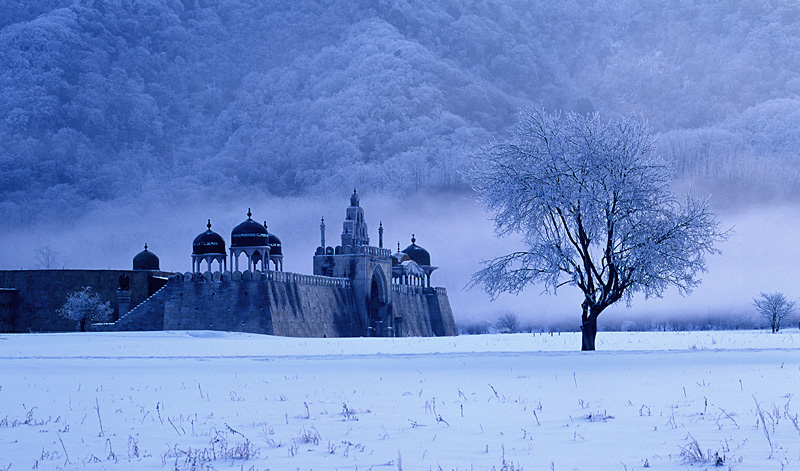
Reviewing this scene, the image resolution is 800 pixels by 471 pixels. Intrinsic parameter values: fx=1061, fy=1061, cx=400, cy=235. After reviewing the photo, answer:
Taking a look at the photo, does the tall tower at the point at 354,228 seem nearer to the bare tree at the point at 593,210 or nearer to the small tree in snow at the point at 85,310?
the small tree in snow at the point at 85,310

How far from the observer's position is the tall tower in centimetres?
9844

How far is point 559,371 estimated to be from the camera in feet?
79.0

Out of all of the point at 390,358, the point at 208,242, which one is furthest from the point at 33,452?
the point at 208,242

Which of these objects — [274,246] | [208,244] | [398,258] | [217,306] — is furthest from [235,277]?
[398,258]

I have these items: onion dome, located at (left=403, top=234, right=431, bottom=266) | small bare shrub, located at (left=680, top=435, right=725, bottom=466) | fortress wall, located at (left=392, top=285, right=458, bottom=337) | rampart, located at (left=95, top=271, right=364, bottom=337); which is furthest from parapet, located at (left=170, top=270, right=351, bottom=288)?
small bare shrub, located at (left=680, top=435, right=725, bottom=466)

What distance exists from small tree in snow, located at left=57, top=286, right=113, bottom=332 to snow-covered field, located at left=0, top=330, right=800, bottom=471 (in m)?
71.5

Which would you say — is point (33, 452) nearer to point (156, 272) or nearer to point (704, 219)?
point (704, 219)

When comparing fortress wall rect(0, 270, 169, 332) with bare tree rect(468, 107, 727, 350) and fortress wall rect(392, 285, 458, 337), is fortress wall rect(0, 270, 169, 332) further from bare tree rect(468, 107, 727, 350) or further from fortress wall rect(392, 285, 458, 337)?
bare tree rect(468, 107, 727, 350)

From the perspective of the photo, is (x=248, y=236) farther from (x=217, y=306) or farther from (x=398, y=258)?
(x=398, y=258)

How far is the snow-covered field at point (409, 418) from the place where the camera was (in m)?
10.9

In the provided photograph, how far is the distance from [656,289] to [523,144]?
702cm

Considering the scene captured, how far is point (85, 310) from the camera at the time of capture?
9538 centimetres

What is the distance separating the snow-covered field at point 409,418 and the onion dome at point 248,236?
2315 inches

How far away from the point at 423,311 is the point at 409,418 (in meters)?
101
